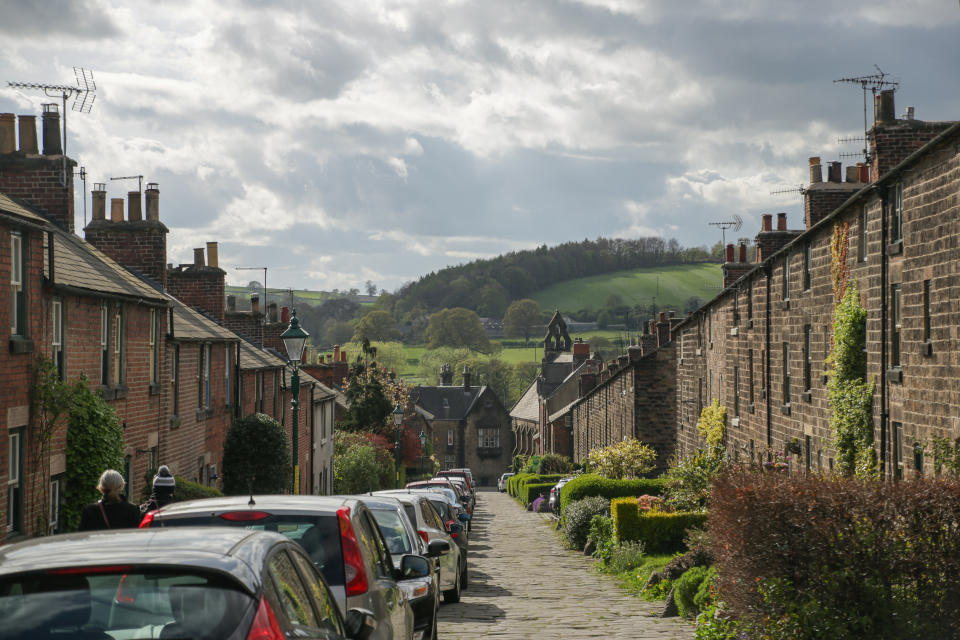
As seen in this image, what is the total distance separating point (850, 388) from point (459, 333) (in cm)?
16030

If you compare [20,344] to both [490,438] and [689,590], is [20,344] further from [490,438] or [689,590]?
[490,438]

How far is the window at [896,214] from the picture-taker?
665 inches

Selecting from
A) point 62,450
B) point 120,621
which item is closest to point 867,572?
point 120,621

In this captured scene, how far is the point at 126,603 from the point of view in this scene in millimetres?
4480

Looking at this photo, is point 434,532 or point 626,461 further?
point 626,461

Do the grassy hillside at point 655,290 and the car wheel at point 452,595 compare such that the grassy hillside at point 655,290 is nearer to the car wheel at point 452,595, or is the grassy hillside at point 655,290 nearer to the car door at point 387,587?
the car wheel at point 452,595

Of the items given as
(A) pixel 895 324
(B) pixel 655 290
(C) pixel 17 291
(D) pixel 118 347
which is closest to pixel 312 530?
(C) pixel 17 291

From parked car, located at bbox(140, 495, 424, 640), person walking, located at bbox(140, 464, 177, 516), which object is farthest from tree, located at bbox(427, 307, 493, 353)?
parked car, located at bbox(140, 495, 424, 640)

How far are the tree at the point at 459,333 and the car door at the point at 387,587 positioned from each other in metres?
169

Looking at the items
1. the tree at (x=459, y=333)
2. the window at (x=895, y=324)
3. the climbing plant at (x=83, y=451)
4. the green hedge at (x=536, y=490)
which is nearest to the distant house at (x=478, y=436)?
the tree at (x=459, y=333)

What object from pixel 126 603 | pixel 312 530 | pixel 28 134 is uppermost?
pixel 28 134

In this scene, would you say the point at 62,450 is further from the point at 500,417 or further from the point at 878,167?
the point at 500,417

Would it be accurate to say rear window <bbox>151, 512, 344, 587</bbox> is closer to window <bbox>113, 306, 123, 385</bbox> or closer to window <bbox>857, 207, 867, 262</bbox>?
window <bbox>113, 306, 123, 385</bbox>

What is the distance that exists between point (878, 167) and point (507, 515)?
3183 cm
